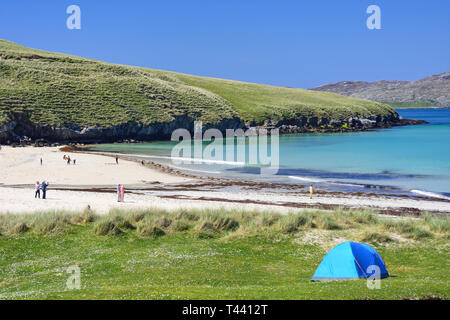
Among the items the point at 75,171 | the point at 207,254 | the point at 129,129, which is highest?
the point at 129,129

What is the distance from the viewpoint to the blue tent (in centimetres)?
1353

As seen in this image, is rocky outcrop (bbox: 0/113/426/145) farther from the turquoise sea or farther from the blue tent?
the blue tent

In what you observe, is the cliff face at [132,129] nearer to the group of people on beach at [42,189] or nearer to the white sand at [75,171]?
the white sand at [75,171]

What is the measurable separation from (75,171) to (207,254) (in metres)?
31.7

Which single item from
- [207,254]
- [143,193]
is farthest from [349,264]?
[143,193]

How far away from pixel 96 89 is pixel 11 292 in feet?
304

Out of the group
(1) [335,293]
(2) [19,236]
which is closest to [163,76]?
(2) [19,236]

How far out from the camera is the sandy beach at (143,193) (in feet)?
89.5

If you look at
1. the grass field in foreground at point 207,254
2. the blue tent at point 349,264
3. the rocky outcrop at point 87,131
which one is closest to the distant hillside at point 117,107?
the rocky outcrop at point 87,131

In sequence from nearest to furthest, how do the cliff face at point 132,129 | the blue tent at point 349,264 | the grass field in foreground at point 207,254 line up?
the grass field in foreground at point 207,254 → the blue tent at point 349,264 → the cliff face at point 132,129

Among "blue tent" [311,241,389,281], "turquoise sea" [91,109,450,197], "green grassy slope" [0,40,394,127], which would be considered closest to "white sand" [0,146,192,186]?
"turquoise sea" [91,109,450,197]

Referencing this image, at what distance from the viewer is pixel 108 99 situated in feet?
320

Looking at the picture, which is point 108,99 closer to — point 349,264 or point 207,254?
point 207,254
